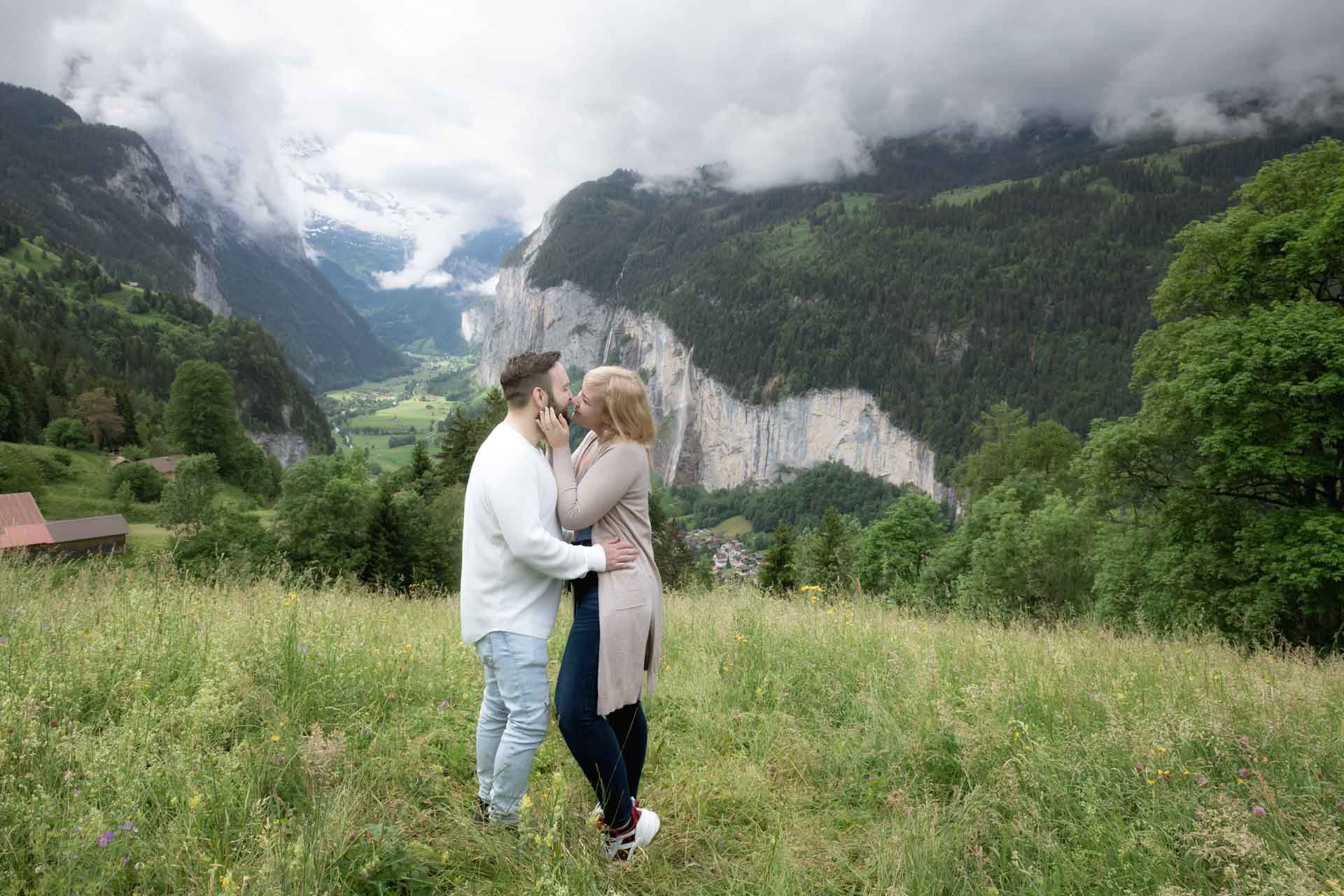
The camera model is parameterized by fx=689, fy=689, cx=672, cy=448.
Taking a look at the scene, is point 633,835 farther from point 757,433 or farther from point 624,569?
point 757,433

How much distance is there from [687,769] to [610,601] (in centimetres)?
152

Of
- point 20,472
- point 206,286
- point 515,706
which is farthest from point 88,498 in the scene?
point 206,286

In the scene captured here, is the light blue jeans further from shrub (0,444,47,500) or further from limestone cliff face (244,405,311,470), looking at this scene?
limestone cliff face (244,405,311,470)

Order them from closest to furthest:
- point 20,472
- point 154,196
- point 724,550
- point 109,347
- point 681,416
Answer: point 20,472, point 109,347, point 724,550, point 681,416, point 154,196

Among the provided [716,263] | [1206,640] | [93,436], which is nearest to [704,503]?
Result: [716,263]

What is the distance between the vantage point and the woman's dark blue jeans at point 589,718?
274 cm

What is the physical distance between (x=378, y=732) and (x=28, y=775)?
4.55ft

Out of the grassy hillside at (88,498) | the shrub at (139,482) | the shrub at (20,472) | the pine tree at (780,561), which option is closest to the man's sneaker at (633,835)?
the pine tree at (780,561)

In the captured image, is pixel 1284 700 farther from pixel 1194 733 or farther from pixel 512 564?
pixel 512 564

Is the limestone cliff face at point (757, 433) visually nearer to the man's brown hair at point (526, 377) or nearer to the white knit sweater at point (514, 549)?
the man's brown hair at point (526, 377)

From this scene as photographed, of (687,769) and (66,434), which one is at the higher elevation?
(66,434)

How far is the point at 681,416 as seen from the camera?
154625 millimetres

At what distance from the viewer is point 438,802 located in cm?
320

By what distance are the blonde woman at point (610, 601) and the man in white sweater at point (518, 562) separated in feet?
0.27
